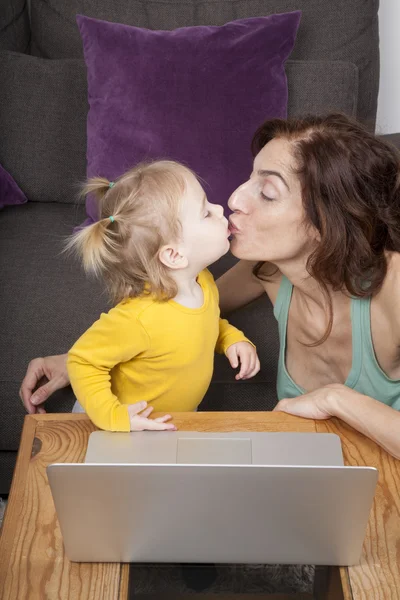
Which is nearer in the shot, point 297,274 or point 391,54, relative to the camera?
point 297,274

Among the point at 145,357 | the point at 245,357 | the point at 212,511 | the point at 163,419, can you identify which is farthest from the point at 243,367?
the point at 212,511

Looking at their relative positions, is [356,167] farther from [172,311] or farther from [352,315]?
[172,311]

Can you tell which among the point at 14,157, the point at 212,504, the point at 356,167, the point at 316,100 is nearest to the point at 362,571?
the point at 212,504

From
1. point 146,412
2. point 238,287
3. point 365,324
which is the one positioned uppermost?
point 146,412

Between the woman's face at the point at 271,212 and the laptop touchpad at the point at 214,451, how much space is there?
1.56 feet

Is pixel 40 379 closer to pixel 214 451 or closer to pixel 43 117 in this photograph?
pixel 214 451

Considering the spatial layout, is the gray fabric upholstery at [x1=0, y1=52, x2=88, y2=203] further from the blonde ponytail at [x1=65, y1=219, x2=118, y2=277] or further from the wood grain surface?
the wood grain surface

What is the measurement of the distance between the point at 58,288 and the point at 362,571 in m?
Answer: 1.28

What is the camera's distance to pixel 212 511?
959 mm

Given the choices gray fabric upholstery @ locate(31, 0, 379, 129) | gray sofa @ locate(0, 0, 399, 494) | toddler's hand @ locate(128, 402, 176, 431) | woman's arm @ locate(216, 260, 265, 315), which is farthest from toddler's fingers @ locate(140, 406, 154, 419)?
gray fabric upholstery @ locate(31, 0, 379, 129)

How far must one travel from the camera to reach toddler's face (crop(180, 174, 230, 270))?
1.38 meters

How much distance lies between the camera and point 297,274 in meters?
1.63

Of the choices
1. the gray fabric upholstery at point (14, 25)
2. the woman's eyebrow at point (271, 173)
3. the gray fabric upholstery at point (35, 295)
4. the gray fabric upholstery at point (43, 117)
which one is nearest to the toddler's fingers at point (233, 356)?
the woman's eyebrow at point (271, 173)

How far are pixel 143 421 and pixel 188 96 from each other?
1182mm
